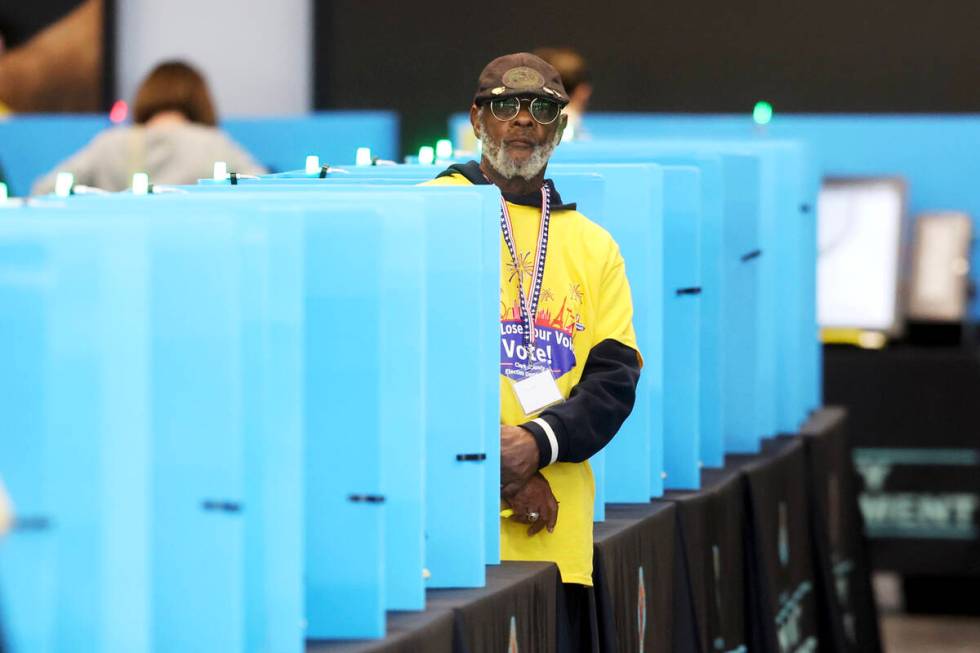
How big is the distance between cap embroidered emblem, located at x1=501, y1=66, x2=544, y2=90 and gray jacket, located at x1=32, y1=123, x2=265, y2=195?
305 cm

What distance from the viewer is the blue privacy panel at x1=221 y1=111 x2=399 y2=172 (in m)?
10.2

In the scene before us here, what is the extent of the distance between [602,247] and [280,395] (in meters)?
1.32

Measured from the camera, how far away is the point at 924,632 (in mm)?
7805

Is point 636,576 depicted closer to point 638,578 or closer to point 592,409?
point 638,578

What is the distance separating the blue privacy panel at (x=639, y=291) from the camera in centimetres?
463

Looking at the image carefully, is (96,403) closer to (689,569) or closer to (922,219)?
(689,569)

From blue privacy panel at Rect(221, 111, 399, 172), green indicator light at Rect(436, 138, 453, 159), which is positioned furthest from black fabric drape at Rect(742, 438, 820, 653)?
blue privacy panel at Rect(221, 111, 399, 172)

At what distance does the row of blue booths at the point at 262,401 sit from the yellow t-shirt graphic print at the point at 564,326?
0.25 meters

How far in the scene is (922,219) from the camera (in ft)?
27.9

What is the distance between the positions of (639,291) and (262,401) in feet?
6.42

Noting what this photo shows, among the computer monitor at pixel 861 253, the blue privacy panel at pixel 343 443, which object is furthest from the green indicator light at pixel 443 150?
the computer monitor at pixel 861 253

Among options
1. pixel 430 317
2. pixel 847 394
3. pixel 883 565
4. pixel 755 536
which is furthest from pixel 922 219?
pixel 430 317

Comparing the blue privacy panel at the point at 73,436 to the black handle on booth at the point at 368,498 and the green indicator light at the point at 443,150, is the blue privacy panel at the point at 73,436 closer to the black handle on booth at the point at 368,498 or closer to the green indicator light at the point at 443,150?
the black handle on booth at the point at 368,498

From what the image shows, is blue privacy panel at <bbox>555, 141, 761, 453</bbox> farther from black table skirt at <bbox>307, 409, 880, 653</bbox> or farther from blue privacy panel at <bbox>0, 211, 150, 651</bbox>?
blue privacy panel at <bbox>0, 211, 150, 651</bbox>
